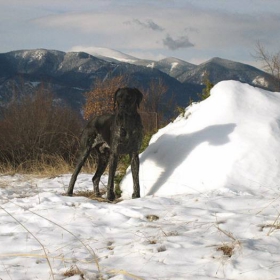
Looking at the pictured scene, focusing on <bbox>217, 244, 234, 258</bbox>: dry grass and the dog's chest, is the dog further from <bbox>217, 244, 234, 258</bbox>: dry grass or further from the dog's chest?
<bbox>217, 244, 234, 258</bbox>: dry grass

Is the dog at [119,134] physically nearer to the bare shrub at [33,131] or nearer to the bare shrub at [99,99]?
the bare shrub at [33,131]

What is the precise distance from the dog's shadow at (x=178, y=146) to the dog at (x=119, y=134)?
0.45 meters

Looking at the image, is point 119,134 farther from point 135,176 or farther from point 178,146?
point 178,146

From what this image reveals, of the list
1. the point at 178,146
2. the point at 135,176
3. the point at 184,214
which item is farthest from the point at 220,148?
the point at 184,214

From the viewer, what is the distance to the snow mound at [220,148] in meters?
4.96

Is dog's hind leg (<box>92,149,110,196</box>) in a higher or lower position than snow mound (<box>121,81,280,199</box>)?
lower

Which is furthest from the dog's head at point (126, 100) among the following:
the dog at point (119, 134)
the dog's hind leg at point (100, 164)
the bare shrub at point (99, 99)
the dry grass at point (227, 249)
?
the bare shrub at point (99, 99)

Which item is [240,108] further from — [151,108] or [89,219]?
[151,108]

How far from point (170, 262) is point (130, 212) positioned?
4.57ft

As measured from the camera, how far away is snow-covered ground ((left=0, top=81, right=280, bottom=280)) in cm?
269

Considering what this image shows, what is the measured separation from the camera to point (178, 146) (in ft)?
18.6

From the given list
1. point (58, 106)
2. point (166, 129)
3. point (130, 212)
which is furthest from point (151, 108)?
point (130, 212)

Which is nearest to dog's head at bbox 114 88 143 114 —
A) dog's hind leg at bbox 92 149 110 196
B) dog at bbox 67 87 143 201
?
dog at bbox 67 87 143 201

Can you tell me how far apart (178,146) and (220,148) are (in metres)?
0.66
